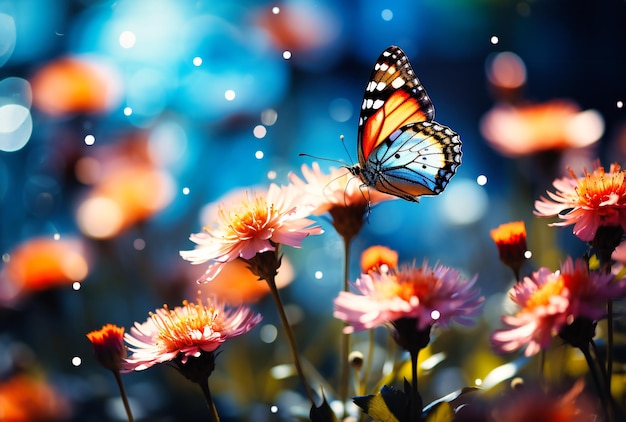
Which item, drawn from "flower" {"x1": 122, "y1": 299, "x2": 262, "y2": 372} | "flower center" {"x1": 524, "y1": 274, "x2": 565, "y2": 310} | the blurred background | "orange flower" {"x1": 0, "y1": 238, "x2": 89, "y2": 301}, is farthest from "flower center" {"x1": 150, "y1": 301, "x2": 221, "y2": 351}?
"orange flower" {"x1": 0, "y1": 238, "x2": 89, "y2": 301}

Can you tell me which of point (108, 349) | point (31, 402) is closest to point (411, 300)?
point (108, 349)

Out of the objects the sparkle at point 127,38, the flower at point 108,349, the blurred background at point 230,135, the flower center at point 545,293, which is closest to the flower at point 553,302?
the flower center at point 545,293

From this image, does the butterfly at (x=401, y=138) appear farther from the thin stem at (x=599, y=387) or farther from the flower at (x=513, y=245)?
the thin stem at (x=599, y=387)

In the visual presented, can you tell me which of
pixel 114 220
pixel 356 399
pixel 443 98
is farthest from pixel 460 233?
pixel 356 399

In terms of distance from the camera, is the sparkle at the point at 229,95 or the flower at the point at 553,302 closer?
the flower at the point at 553,302

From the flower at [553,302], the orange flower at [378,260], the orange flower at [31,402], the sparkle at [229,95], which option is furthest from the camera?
the sparkle at [229,95]

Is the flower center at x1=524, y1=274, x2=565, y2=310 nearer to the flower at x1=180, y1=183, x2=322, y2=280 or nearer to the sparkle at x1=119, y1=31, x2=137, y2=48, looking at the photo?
the flower at x1=180, y1=183, x2=322, y2=280

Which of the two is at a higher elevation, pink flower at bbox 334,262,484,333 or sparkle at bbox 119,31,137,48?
sparkle at bbox 119,31,137,48
